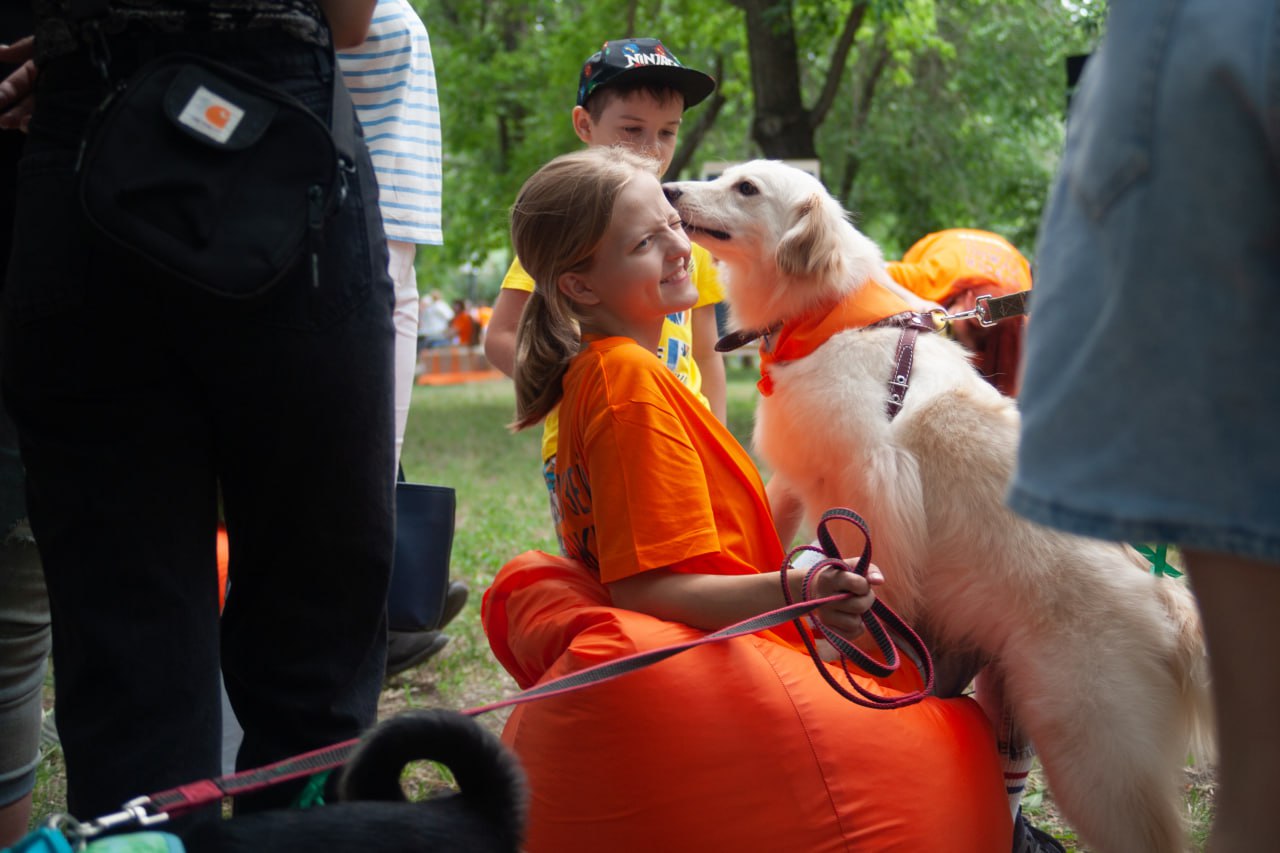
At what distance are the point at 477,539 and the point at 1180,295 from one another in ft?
20.3

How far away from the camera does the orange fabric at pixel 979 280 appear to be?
4.29 m

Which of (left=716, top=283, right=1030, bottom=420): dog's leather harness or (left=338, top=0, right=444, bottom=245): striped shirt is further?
(left=716, top=283, right=1030, bottom=420): dog's leather harness

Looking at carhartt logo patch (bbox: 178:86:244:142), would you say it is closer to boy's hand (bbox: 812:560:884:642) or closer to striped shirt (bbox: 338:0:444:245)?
striped shirt (bbox: 338:0:444:245)

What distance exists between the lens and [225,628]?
1.69 metres

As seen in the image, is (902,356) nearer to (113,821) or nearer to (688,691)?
(688,691)

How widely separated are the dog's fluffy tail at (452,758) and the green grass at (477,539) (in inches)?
58.8

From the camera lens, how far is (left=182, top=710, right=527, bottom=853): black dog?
4.43ft

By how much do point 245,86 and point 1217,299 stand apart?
115 centimetres

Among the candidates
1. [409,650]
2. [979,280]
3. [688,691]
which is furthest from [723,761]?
[979,280]

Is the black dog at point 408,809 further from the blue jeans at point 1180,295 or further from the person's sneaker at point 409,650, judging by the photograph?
the person's sneaker at point 409,650

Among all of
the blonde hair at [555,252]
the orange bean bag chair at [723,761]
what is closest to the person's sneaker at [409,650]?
the blonde hair at [555,252]

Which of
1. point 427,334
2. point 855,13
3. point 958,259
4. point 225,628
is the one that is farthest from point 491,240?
point 225,628

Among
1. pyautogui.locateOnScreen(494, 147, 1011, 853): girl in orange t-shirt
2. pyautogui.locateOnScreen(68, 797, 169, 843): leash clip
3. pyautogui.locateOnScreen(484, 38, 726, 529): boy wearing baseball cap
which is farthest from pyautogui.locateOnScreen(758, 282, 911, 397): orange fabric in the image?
pyautogui.locateOnScreen(68, 797, 169, 843): leash clip

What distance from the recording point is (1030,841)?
8.62ft
